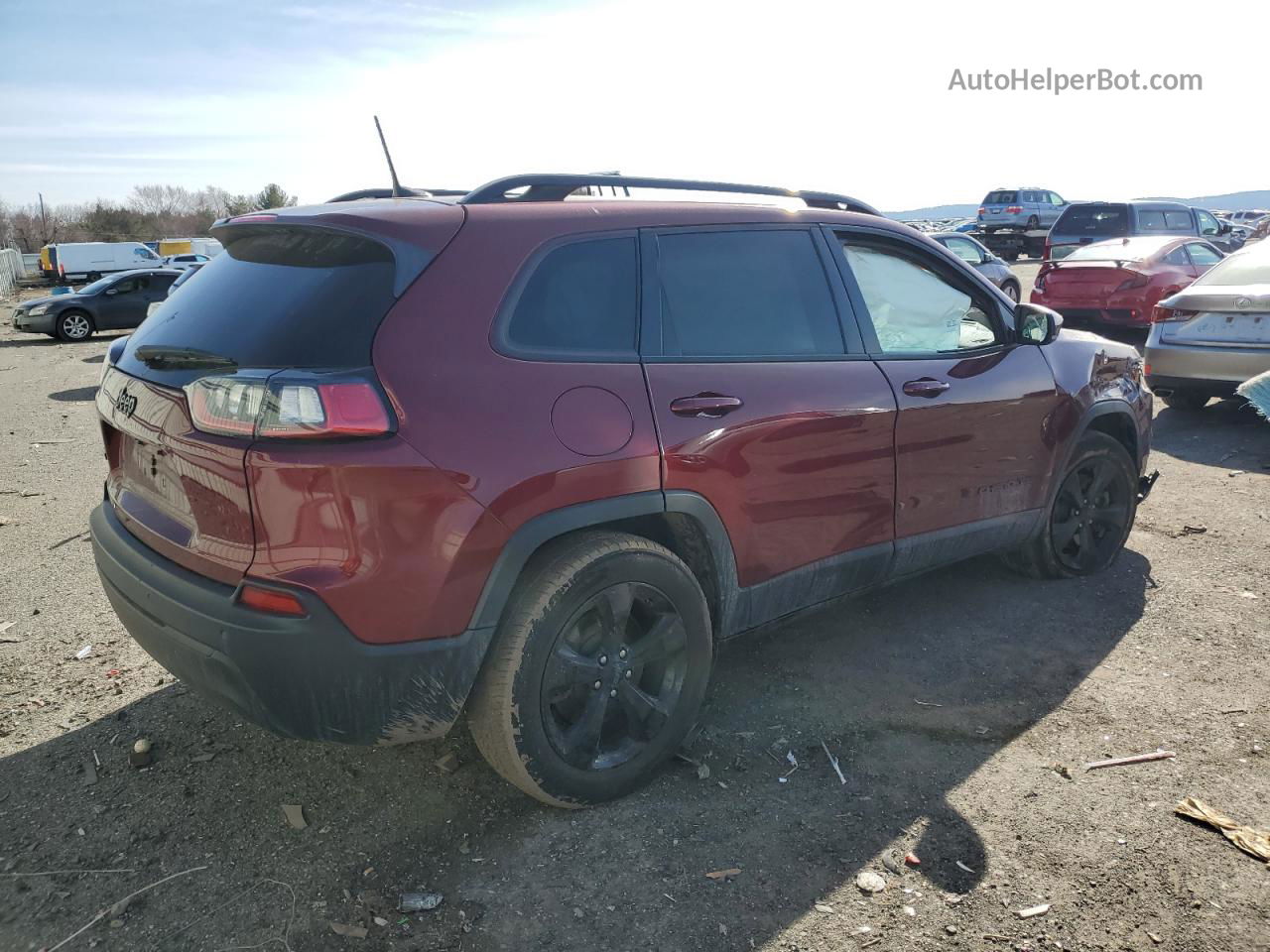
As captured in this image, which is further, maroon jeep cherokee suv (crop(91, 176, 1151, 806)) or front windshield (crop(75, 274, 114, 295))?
front windshield (crop(75, 274, 114, 295))

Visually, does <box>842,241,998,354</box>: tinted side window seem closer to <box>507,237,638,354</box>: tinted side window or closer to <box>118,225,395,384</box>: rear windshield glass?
<box>507,237,638,354</box>: tinted side window

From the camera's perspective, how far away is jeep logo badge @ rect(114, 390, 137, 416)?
2.86m

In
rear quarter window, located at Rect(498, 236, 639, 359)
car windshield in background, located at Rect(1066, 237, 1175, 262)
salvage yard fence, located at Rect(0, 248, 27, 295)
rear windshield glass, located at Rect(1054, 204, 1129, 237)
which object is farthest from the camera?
salvage yard fence, located at Rect(0, 248, 27, 295)

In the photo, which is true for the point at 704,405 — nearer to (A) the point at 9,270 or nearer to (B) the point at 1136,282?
(B) the point at 1136,282

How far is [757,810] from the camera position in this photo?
117 inches

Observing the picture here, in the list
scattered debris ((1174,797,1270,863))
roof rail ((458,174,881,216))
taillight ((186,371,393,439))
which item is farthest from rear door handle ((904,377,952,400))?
taillight ((186,371,393,439))

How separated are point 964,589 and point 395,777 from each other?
9.75 feet

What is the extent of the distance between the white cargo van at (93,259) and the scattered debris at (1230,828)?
1691 inches

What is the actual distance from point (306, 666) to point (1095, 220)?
19.9 m

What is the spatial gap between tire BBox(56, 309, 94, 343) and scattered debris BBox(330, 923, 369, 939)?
2060 cm

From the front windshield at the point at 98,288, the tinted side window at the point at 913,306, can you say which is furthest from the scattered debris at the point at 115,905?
the front windshield at the point at 98,288

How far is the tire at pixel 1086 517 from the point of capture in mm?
4676

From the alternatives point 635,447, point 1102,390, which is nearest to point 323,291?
point 635,447

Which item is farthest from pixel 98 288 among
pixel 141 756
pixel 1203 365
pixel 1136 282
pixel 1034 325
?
pixel 1034 325
